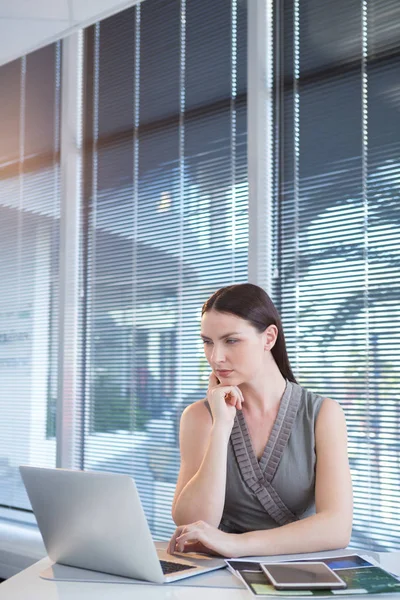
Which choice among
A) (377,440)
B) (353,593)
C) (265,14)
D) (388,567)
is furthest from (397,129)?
(353,593)

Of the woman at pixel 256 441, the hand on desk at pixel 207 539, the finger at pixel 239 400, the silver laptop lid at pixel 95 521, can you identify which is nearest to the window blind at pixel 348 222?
the woman at pixel 256 441

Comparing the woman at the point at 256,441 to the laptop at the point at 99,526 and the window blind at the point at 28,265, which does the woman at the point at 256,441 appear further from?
the window blind at the point at 28,265

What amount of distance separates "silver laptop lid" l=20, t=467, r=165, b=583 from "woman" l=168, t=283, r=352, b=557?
48 centimetres

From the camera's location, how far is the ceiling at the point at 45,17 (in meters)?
3.12

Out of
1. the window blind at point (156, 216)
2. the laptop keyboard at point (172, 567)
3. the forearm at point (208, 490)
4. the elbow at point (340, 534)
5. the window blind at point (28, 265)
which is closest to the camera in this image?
the laptop keyboard at point (172, 567)

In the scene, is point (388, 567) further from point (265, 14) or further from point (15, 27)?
point (15, 27)

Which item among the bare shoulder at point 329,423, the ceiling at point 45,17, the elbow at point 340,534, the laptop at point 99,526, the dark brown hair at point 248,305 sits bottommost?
the elbow at point 340,534

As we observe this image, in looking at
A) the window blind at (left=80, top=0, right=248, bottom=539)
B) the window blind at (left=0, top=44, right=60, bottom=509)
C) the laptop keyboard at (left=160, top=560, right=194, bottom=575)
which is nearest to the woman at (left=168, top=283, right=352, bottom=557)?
the laptop keyboard at (left=160, top=560, right=194, bottom=575)

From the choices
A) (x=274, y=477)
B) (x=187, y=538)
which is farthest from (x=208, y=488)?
(x=187, y=538)

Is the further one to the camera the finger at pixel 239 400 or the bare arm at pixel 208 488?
the finger at pixel 239 400

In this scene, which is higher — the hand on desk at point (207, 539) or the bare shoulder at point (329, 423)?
the bare shoulder at point (329, 423)

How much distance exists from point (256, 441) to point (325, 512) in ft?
1.13

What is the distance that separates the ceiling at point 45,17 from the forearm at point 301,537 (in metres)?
2.62

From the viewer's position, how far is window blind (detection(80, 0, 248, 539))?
329 centimetres
